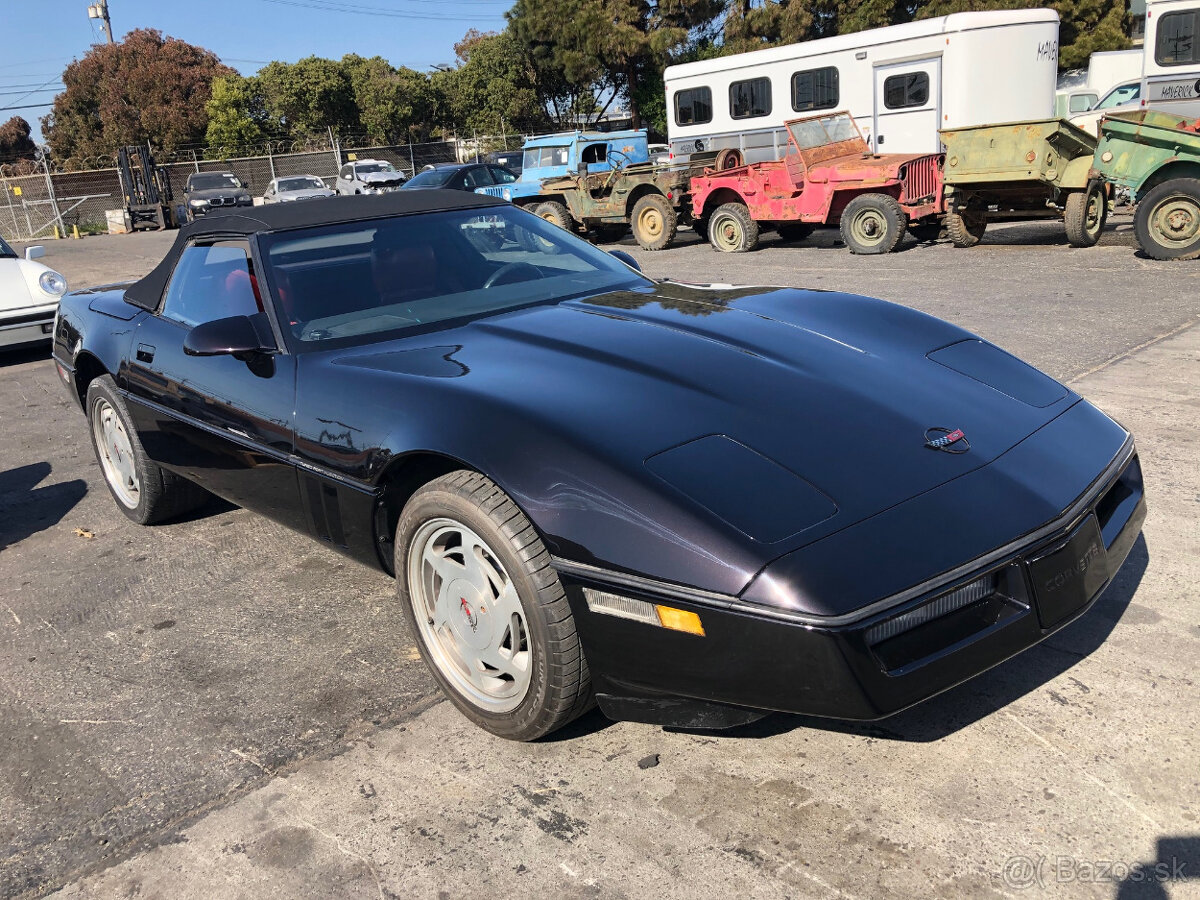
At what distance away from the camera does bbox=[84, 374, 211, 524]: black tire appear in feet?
13.9

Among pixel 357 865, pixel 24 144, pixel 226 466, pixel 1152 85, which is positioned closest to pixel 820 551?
pixel 357 865

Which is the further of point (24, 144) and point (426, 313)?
point (24, 144)

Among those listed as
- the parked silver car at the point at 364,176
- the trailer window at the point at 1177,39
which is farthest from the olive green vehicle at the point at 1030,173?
the parked silver car at the point at 364,176

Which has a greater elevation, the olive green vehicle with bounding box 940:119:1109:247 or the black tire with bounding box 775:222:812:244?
the olive green vehicle with bounding box 940:119:1109:247

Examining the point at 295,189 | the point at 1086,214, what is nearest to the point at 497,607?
the point at 1086,214

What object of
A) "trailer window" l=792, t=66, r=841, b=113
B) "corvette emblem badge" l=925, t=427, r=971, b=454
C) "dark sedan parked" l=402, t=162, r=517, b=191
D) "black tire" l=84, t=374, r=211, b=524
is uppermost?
"trailer window" l=792, t=66, r=841, b=113

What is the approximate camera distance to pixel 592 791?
2350 mm

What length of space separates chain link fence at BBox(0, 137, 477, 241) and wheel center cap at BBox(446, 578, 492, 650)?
121ft

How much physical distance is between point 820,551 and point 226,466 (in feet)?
7.59

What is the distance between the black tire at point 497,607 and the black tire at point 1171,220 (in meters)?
9.98

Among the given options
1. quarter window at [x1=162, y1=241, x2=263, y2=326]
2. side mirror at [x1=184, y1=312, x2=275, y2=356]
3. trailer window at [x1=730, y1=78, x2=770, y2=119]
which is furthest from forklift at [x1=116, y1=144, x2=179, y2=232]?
side mirror at [x1=184, y1=312, x2=275, y2=356]

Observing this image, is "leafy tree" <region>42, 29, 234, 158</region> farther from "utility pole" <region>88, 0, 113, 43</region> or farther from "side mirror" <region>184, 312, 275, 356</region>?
"side mirror" <region>184, 312, 275, 356</region>

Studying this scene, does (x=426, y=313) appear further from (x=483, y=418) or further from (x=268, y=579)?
(x=268, y=579)

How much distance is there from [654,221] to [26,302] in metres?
9.15
